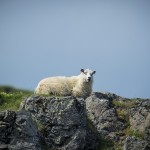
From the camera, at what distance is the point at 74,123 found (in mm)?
35000

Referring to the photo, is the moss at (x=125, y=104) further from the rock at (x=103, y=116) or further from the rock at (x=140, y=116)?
the rock at (x=103, y=116)

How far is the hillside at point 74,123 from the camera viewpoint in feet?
104

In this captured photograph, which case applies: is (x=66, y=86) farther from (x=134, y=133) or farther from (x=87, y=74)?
(x=134, y=133)

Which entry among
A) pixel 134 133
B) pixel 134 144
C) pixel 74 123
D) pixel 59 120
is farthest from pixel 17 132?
pixel 134 133

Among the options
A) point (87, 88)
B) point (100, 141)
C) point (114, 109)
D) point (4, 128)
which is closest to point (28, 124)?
point (4, 128)

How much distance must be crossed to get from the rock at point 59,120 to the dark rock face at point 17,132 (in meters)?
2.19

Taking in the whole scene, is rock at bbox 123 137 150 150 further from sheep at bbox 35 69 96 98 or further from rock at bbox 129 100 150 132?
sheep at bbox 35 69 96 98

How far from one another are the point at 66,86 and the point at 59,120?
27.5 ft

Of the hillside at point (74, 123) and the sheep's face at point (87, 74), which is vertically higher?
the sheep's face at point (87, 74)

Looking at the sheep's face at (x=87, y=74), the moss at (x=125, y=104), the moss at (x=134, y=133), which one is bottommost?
the moss at (x=134, y=133)

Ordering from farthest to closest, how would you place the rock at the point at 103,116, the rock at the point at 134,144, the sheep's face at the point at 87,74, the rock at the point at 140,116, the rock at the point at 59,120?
1. the sheep's face at the point at 87,74
2. the rock at the point at 103,116
3. the rock at the point at 140,116
4. the rock at the point at 134,144
5. the rock at the point at 59,120

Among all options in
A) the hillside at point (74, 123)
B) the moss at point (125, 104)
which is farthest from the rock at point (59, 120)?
the moss at point (125, 104)

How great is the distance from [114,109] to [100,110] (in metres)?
0.99

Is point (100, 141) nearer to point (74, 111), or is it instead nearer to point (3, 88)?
point (74, 111)
